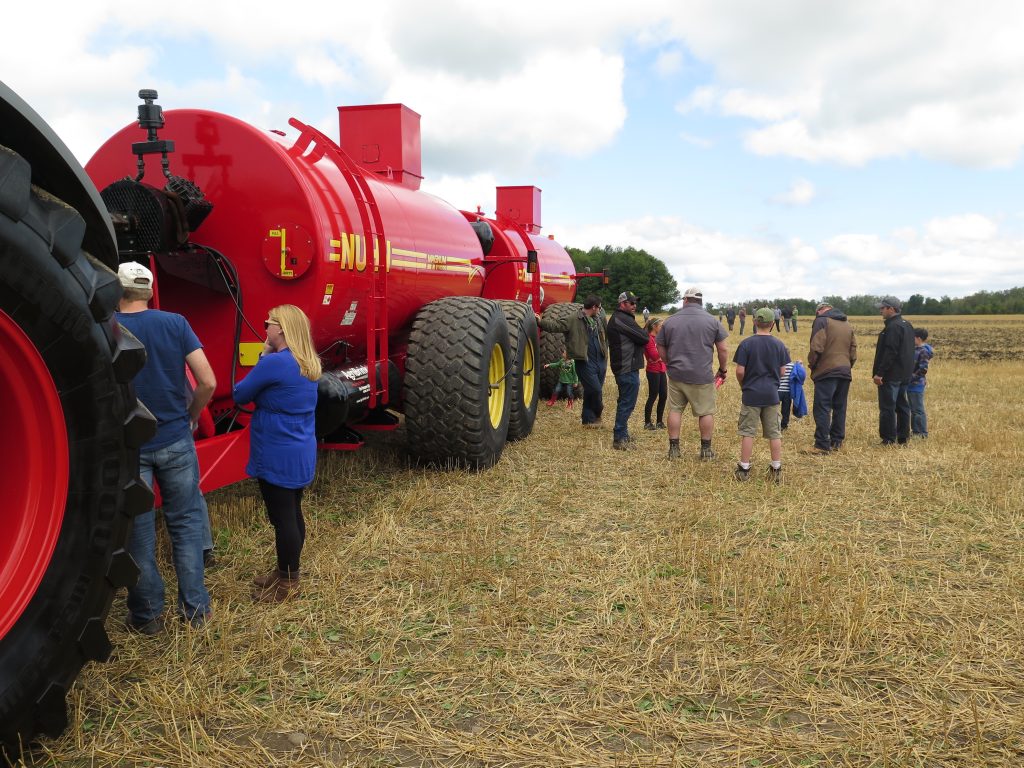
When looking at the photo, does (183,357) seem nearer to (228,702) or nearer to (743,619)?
(228,702)

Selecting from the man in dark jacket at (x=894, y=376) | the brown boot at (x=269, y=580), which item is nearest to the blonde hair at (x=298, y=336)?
the brown boot at (x=269, y=580)

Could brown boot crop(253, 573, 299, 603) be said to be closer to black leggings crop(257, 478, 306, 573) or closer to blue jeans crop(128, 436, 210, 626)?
black leggings crop(257, 478, 306, 573)

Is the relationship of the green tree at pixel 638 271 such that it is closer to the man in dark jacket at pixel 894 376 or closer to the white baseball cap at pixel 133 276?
the man in dark jacket at pixel 894 376

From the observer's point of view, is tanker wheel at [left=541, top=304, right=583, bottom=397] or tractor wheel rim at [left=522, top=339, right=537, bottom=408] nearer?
tractor wheel rim at [left=522, top=339, right=537, bottom=408]

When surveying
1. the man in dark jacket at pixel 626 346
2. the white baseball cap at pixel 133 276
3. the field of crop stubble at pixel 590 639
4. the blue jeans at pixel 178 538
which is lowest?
the field of crop stubble at pixel 590 639

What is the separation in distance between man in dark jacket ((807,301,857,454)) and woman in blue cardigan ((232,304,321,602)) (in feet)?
19.2

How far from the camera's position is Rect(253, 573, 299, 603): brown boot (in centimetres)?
389

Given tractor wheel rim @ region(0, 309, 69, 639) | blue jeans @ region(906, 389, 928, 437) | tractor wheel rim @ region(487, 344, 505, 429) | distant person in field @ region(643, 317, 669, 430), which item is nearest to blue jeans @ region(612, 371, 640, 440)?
distant person in field @ region(643, 317, 669, 430)

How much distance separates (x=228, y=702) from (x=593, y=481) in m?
3.95

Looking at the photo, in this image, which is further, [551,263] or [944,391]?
[944,391]

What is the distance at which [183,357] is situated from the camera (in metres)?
3.50

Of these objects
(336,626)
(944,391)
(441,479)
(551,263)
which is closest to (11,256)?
(336,626)

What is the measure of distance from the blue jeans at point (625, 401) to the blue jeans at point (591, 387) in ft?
2.69

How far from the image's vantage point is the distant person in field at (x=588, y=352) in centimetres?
927
